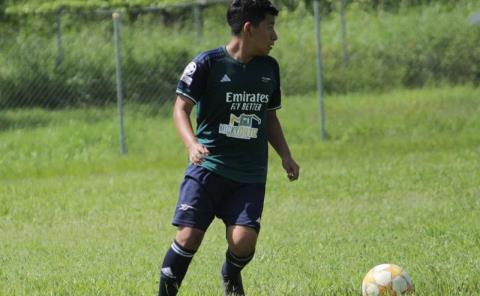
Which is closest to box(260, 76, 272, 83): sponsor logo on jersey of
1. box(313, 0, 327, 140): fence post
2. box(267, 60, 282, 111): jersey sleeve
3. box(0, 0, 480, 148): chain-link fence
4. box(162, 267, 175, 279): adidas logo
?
box(267, 60, 282, 111): jersey sleeve

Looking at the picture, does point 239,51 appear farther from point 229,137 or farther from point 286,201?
point 286,201

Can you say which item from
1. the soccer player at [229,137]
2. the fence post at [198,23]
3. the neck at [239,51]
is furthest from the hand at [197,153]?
the fence post at [198,23]

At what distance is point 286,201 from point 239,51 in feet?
15.7

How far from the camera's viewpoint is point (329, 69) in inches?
650

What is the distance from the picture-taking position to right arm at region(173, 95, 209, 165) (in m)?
5.35

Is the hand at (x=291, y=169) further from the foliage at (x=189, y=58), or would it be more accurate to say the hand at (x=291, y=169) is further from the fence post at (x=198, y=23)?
the fence post at (x=198, y=23)

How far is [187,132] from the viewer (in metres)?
A: 5.54

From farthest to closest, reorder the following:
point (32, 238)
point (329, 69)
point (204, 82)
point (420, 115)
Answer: point (329, 69), point (420, 115), point (32, 238), point (204, 82)

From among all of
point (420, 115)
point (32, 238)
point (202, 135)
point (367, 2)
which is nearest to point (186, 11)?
point (367, 2)

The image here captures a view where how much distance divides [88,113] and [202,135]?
9932mm

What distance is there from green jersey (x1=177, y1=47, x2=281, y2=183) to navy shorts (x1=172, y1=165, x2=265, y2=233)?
5cm

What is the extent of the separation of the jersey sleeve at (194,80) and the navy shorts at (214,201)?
0.40 meters

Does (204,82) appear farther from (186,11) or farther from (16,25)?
(186,11)

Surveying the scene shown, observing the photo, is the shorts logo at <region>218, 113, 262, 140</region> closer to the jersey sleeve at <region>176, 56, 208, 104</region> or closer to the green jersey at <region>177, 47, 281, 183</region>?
the green jersey at <region>177, 47, 281, 183</region>
